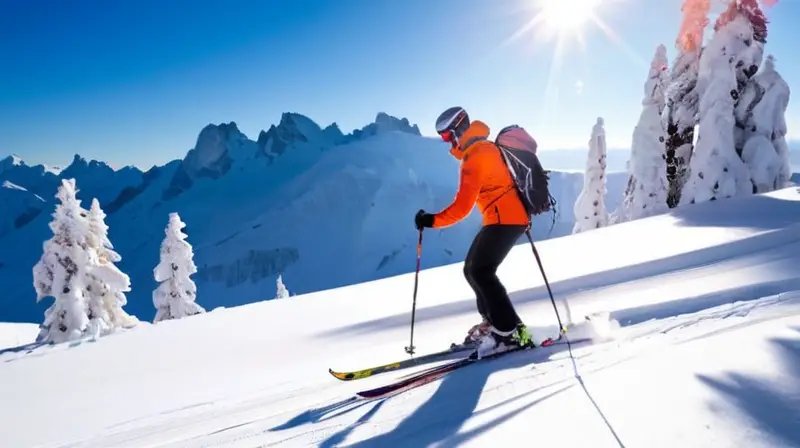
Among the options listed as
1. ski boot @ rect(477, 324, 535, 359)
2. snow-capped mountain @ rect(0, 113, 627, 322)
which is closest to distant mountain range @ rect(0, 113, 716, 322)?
snow-capped mountain @ rect(0, 113, 627, 322)

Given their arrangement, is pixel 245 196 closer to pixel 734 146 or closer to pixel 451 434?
pixel 734 146

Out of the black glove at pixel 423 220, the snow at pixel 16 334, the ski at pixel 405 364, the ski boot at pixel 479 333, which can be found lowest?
the ski at pixel 405 364

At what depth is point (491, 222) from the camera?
171 inches

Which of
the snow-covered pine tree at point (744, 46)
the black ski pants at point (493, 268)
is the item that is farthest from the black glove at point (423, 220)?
the snow-covered pine tree at point (744, 46)

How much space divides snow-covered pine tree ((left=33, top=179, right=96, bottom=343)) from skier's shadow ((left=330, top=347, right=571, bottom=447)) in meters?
21.4

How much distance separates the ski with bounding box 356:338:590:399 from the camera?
12.0ft

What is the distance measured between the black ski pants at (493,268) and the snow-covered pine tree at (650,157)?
23.2 meters

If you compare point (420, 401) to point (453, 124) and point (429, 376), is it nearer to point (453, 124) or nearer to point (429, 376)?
point (429, 376)

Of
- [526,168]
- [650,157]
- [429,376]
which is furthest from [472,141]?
[650,157]

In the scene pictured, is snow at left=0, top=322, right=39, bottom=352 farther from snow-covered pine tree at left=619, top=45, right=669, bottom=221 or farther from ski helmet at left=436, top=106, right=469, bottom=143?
snow-covered pine tree at left=619, top=45, right=669, bottom=221

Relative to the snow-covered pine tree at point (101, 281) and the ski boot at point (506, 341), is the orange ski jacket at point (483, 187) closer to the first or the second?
the ski boot at point (506, 341)

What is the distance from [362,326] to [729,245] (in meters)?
6.87

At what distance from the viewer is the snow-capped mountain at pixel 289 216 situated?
12450 centimetres

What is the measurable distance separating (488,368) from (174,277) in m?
26.4
